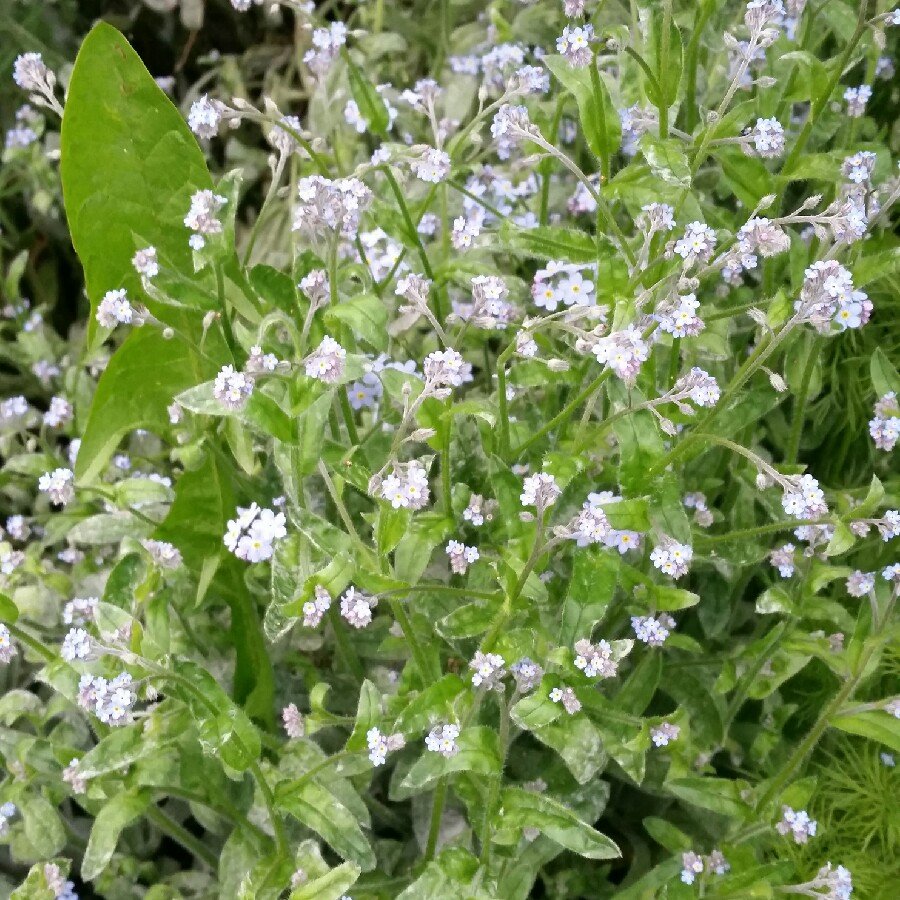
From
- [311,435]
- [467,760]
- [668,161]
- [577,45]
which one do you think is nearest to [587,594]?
[467,760]

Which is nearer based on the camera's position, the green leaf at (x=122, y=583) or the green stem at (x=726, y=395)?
the green stem at (x=726, y=395)

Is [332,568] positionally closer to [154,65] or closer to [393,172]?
[393,172]

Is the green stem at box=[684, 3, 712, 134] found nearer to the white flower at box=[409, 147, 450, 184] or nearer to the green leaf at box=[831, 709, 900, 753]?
the white flower at box=[409, 147, 450, 184]

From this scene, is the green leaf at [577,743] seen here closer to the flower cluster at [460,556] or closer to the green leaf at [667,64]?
the flower cluster at [460,556]

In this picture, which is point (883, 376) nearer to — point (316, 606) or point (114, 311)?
point (316, 606)

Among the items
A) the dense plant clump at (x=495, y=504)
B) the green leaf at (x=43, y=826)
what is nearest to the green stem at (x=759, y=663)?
the dense plant clump at (x=495, y=504)
